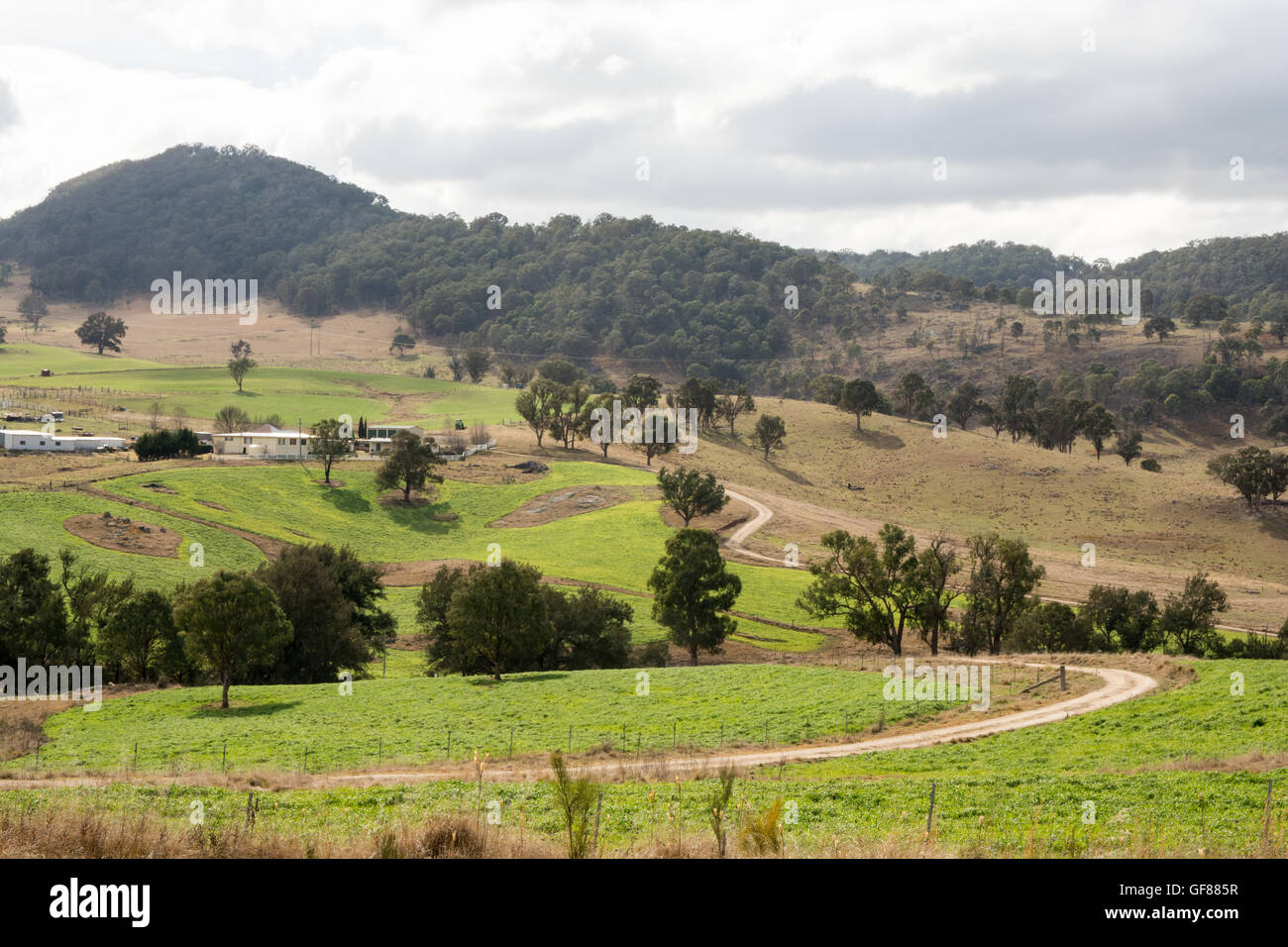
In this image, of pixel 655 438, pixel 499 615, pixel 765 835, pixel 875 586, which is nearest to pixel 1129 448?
pixel 655 438

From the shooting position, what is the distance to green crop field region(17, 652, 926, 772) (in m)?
39.2

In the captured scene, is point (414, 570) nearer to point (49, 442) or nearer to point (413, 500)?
point (413, 500)

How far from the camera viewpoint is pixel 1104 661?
5353 cm

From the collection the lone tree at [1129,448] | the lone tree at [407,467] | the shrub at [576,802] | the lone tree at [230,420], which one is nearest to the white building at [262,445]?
the lone tree at [230,420]

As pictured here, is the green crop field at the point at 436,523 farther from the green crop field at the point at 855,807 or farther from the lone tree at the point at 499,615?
the green crop field at the point at 855,807

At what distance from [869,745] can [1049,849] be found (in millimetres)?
20484

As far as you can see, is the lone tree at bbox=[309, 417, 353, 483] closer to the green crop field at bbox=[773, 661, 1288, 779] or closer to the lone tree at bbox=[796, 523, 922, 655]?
the lone tree at bbox=[796, 523, 922, 655]

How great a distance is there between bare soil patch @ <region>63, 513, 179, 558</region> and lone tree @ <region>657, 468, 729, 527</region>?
2032 inches

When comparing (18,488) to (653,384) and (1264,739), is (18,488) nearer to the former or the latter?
(653,384)

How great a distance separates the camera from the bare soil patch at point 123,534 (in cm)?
9119

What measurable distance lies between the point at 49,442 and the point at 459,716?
10377cm

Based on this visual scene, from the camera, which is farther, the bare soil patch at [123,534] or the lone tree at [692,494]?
the lone tree at [692,494]

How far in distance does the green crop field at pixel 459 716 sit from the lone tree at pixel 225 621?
2406 mm

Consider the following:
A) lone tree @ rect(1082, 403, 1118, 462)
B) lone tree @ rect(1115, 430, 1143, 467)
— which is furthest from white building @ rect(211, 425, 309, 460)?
lone tree @ rect(1115, 430, 1143, 467)
